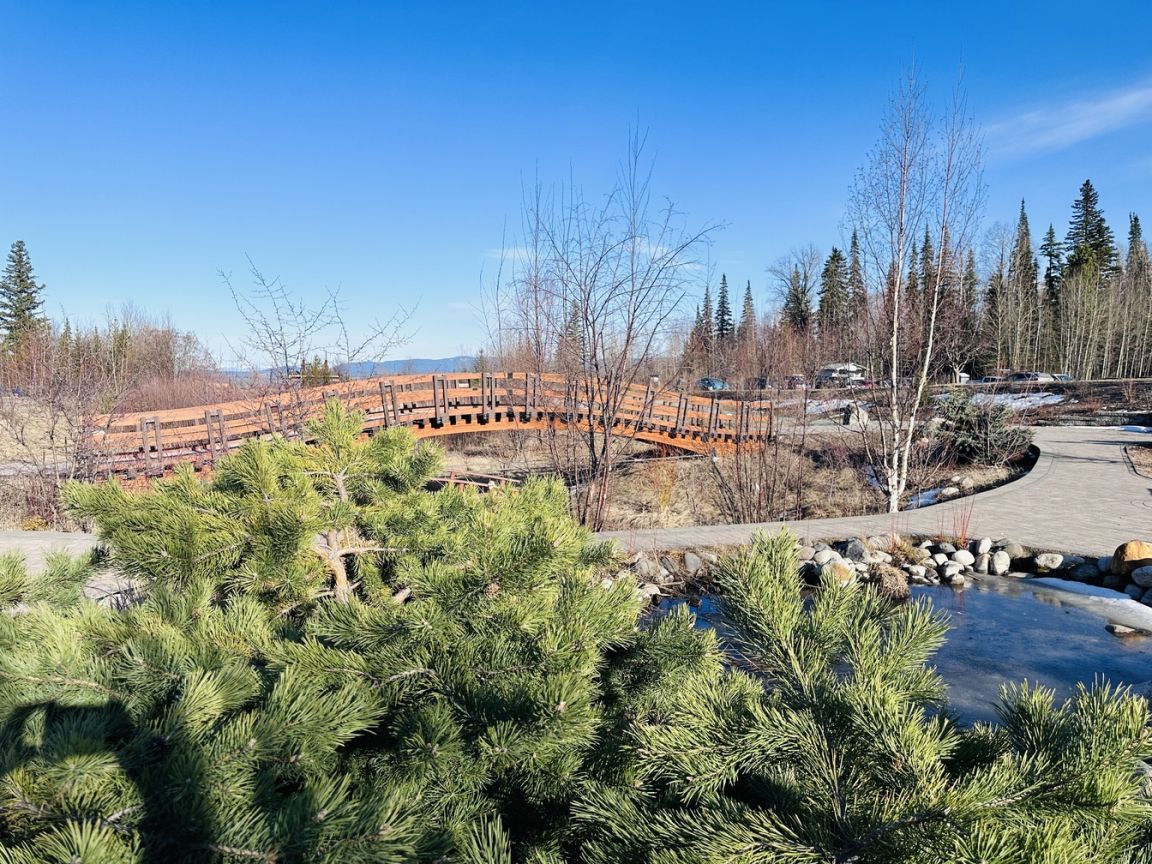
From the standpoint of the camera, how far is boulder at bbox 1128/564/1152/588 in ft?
24.0

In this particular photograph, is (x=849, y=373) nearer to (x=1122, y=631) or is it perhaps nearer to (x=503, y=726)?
(x=1122, y=631)

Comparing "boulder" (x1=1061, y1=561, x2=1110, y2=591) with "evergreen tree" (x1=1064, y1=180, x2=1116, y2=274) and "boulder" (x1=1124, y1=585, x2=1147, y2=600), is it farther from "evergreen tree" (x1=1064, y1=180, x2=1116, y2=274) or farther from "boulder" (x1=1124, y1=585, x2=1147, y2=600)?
"evergreen tree" (x1=1064, y1=180, x2=1116, y2=274)

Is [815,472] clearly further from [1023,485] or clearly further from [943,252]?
[943,252]

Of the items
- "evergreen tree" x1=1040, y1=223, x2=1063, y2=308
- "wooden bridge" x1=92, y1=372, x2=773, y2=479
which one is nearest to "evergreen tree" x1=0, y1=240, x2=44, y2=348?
"wooden bridge" x1=92, y1=372, x2=773, y2=479

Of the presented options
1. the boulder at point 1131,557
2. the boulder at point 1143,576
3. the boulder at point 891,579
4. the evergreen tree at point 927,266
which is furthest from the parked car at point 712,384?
the boulder at point 1143,576

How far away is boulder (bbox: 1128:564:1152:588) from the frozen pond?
1.14 feet

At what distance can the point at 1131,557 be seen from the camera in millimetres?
7574

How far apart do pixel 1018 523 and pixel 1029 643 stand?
3.77 meters

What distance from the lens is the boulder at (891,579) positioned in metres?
7.43

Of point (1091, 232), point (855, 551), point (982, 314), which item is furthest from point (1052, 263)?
point (855, 551)

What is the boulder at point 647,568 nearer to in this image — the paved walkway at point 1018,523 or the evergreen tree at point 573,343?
the paved walkway at point 1018,523

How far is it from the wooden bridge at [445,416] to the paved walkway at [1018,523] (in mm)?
1621

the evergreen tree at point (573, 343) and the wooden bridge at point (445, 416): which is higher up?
the evergreen tree at point (573, 343)

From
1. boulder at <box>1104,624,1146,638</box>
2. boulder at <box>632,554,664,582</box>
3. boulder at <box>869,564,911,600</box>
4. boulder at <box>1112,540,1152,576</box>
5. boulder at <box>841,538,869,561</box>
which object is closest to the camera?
boulder at <box>1104,624,1146,638</box>
